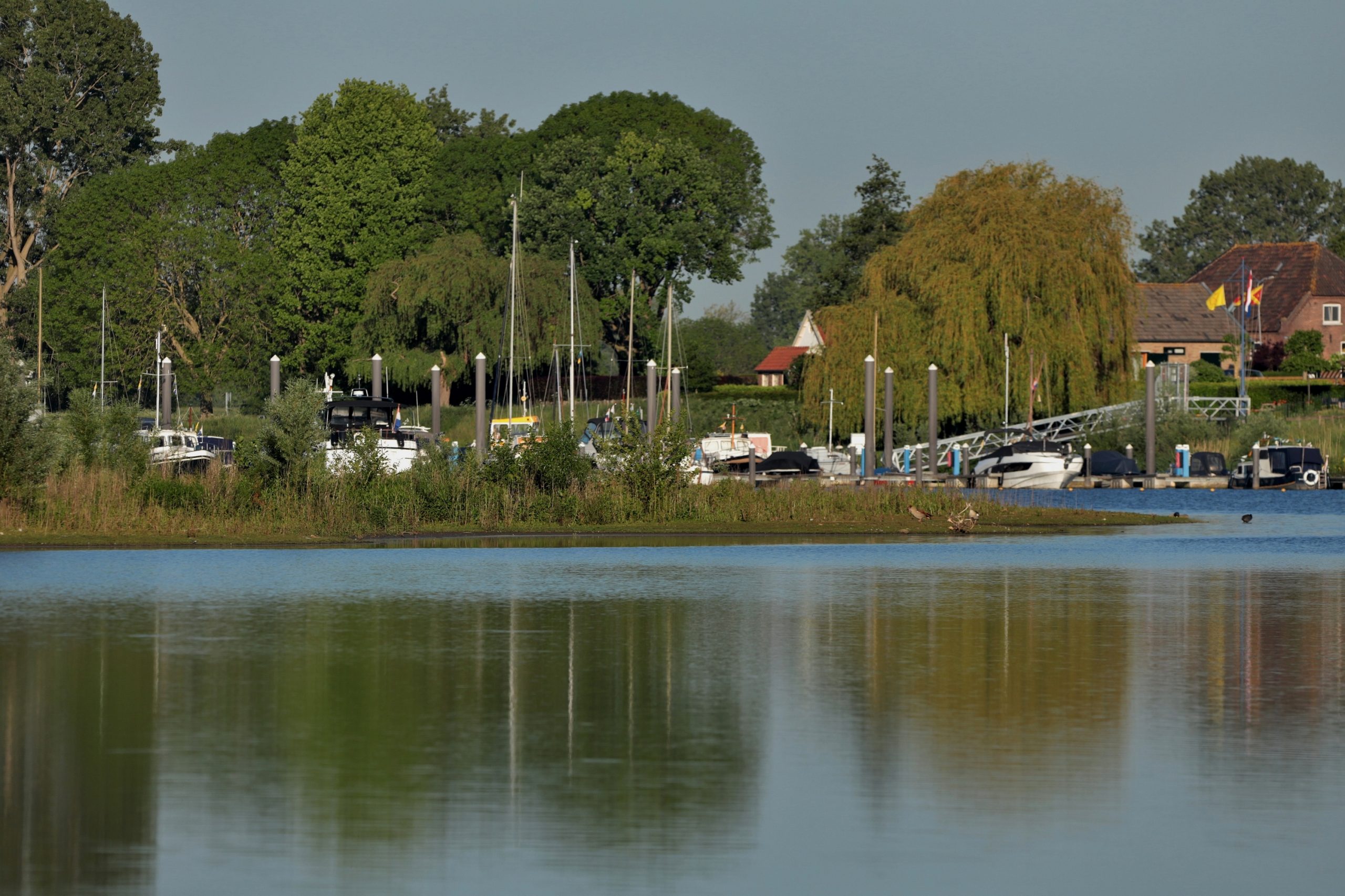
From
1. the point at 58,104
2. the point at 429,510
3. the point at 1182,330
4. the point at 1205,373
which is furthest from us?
the point at 1182,330

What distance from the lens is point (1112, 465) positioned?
6956cm

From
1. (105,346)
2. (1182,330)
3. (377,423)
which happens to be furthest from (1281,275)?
(377,423)

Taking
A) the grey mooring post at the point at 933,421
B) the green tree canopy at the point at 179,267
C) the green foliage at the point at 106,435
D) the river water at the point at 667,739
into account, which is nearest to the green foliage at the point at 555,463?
the green foliage at the point at 106,435

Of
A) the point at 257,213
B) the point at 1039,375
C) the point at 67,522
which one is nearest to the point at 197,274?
the point at 257,213

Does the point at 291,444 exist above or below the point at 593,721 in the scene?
above

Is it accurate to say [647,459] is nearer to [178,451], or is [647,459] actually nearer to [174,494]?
[174,494]

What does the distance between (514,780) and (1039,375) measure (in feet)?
202

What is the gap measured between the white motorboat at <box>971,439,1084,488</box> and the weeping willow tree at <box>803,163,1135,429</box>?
444cm

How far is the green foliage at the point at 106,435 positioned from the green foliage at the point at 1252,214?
461 ft

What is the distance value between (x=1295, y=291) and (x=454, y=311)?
2889 inches

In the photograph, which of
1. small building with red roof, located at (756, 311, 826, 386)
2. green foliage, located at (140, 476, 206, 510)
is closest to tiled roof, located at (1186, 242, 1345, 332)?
small building with red roof, located at (756, 311, 826, 386)

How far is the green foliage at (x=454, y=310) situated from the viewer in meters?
83.8

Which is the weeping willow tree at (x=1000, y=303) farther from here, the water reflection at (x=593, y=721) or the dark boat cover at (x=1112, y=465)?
the water reflection at (x=593, y=721)

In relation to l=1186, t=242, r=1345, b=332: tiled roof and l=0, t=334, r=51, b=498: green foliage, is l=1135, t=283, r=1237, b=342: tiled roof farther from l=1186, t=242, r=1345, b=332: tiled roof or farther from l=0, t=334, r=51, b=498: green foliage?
l=0, t=334, r=51, b=498: green foliage
